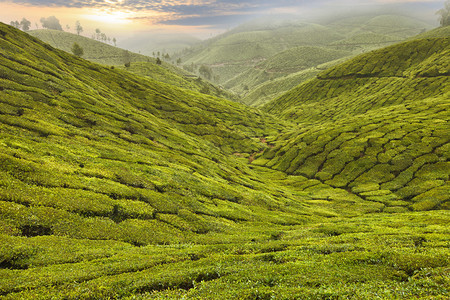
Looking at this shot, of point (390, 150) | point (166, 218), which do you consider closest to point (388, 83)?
point (390, 150)

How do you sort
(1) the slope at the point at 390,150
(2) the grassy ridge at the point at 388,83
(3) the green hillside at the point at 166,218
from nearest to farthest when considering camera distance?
(3) the green hillside at the point at 166,218 → (1) the slope at the point at 390,150 → (2) the grassy ridge at the point at 388,83

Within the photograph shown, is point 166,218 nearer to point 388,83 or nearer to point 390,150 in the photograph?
point 390,150

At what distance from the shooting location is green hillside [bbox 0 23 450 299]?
1510 centimetres

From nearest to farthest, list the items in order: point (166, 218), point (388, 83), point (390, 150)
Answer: point (166, 218)
point (390, 150)
point (388, 83)

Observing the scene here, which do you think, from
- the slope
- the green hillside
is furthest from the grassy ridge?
the green hillside

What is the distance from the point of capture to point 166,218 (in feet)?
95.9

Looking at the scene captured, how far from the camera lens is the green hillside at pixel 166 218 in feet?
49.5

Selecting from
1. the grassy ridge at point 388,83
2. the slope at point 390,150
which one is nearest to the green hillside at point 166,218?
the slope at point 390,150

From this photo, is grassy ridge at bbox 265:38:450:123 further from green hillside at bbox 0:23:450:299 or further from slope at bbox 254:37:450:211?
green hillside at bbox 0:23:450:299

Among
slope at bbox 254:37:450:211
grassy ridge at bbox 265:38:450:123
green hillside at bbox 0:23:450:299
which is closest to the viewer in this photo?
green hillside at bbox 0:23:450:299

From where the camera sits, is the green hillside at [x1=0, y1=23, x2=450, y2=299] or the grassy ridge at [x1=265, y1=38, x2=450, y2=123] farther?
the grassy ridge at [x1=265, y1=38, x2=450, y2=123]

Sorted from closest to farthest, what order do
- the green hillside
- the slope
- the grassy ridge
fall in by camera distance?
the green hillside → the slope → the grassy ridge

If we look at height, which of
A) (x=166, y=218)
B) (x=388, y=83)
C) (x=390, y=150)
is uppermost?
(x=388, y=83)

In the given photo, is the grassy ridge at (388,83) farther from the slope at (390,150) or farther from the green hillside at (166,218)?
the green hillside at (166,218)
